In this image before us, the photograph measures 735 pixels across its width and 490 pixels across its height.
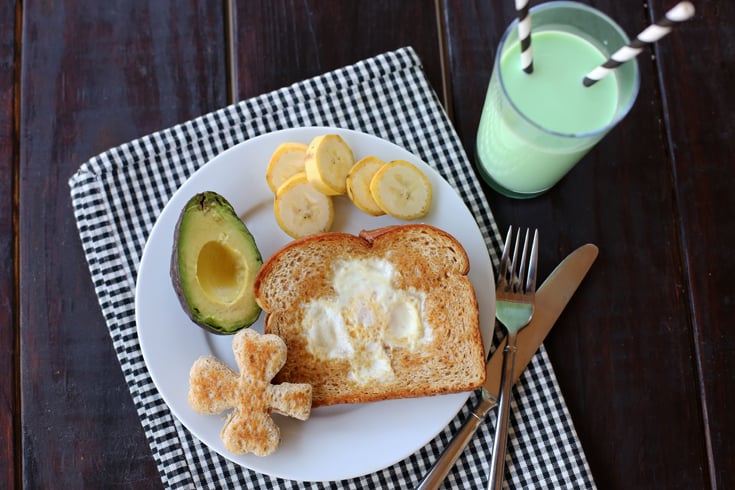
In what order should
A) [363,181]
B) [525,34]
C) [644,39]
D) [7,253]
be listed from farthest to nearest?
[7,253]
[363,181]
[525,34]
[644,39]

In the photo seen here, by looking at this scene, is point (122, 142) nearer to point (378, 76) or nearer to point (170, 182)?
point (170, 182)

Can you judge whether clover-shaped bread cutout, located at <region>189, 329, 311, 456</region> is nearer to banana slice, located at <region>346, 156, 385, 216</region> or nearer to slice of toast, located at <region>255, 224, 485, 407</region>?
slice of toast, located at <region>255, 224, 485, 407</region>

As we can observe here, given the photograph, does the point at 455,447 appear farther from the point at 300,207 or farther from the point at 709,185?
the point at 709,185

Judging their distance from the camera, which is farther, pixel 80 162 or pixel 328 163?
pixel 80 162

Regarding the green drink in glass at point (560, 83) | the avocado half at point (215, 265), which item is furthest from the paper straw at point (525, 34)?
the avocado half at point (215, 265)

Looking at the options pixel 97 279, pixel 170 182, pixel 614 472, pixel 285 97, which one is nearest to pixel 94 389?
pixel 97 279

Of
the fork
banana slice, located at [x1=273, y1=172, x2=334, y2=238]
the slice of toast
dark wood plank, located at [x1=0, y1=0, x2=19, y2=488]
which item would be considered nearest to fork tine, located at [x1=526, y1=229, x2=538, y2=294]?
the fork

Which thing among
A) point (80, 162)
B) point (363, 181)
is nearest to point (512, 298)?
point (363, 181)
